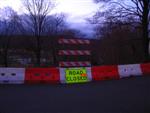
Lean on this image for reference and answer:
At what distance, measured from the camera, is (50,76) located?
19.4 m

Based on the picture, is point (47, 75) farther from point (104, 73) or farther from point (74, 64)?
point (104, 73)

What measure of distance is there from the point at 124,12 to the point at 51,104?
2898 cm

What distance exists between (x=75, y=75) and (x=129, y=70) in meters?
4.05

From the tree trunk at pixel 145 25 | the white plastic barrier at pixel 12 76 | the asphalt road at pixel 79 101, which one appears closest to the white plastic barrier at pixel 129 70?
the white plastic barrier at pixel 12 76

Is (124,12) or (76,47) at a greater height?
(124,12)

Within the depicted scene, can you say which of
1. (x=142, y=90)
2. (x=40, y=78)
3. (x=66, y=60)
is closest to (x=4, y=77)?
(x=40, y=78)

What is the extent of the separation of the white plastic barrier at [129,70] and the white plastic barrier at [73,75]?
2474mm

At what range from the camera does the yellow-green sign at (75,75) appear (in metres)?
→ 19.0

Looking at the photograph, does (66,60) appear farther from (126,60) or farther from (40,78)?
(126,60)

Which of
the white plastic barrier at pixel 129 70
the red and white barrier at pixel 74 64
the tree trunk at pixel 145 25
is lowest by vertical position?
the white plastic barrier at pixel 129 70

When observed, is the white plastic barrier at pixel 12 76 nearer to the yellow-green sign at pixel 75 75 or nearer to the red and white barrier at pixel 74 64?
the yellow-green sign at pixel 75 75

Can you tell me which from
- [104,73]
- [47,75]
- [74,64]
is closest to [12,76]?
[47,75]

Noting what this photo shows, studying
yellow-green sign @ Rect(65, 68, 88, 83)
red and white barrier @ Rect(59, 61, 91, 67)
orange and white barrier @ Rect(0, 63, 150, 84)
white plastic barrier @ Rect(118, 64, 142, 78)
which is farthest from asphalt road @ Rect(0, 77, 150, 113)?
white plastic barrier @ Rect(118, 64, 142, 78)

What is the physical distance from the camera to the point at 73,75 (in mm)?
19141
